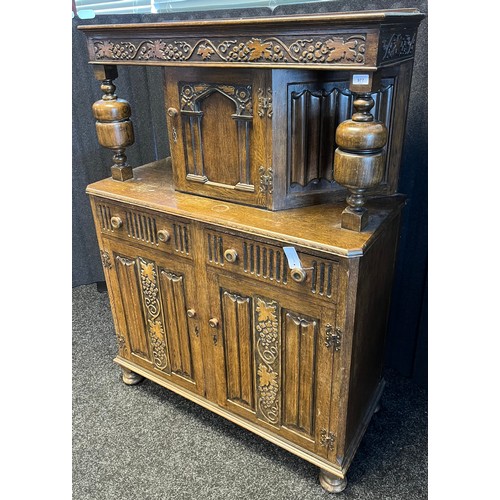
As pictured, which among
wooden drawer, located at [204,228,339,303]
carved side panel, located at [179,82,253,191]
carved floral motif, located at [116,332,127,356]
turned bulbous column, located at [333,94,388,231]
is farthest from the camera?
carved floral motif, located at [116,332,127,356]

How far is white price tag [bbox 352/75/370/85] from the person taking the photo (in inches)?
40.8

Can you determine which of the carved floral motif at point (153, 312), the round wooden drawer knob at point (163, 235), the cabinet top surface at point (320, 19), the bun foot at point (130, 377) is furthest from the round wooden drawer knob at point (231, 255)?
the bun foot at point (130, 377)

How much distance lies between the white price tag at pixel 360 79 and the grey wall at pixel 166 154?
608 millimetres

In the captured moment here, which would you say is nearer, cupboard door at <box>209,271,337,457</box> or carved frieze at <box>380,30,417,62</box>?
carved frieze at <box>380,30,417,62</box>

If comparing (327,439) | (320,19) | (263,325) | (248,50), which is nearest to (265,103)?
(248,50)

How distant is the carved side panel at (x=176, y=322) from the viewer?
1.57 m

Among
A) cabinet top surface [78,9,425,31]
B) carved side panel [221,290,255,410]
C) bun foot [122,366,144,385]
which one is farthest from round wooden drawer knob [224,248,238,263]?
bun foot [122,366,144,385]

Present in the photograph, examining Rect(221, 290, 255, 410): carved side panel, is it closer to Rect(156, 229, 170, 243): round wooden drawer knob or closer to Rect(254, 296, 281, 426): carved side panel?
Rect(254, 296, 281, 426): carved side panel

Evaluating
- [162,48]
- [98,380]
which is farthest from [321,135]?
[98,380]

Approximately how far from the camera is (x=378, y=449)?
1638mm

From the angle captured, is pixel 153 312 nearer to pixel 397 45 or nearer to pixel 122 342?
pixel 122 342

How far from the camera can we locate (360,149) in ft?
3.61

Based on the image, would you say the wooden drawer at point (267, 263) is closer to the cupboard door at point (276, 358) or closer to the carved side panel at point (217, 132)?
the cupboard door at point (276, 358)

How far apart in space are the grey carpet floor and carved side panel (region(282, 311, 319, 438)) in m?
0.23
